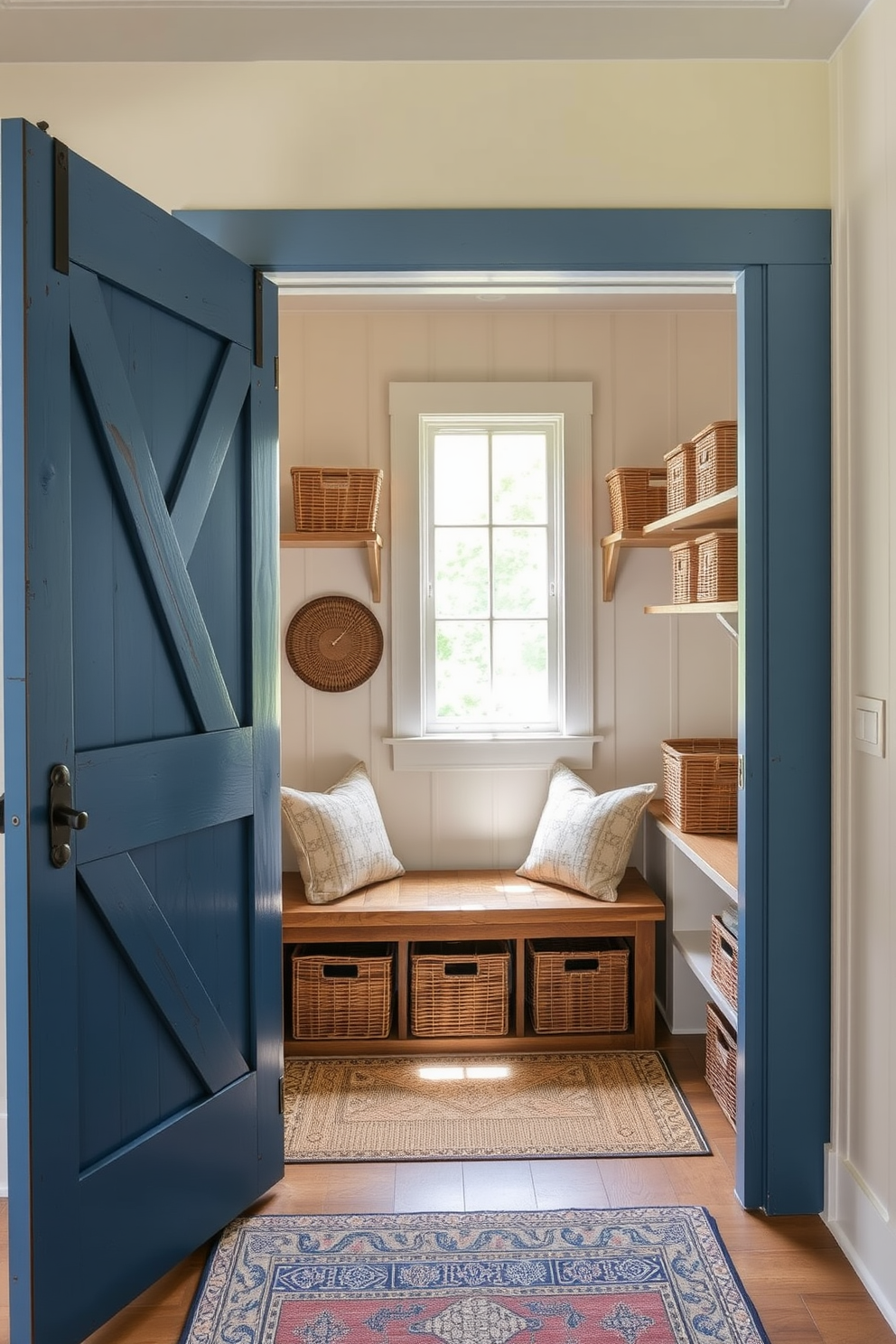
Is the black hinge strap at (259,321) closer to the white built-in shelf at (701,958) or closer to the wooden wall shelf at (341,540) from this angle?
the wooden wall shelf at (341,540)

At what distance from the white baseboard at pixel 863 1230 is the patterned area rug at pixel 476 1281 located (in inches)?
Answer: 11.0

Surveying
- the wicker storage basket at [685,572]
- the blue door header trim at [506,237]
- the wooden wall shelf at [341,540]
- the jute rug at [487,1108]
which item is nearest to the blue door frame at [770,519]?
the blue door header trim at [506,237]

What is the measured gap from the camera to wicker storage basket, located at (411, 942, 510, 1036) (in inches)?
123

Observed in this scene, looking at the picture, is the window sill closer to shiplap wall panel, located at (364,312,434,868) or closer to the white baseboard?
shiplap wall panel, located at (364,312,434,868)

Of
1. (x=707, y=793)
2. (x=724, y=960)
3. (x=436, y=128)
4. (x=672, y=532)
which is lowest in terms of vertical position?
(x=724, y=960)

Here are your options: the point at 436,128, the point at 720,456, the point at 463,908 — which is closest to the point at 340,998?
the point at 463,908

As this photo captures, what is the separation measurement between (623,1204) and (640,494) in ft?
7.14

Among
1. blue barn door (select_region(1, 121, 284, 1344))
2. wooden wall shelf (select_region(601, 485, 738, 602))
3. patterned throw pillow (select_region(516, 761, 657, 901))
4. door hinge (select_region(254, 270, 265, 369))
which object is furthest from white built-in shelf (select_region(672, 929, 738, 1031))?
door hinge (select_region(254, 270, 265, 369))

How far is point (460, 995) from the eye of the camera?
3.15 metres

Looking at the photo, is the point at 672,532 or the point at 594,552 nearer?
the point at 672,532

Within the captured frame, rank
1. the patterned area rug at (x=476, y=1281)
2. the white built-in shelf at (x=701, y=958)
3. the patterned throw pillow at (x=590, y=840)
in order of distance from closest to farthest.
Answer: the patterned area rug at (x=476, y=1281) < the white built-in shelf at (x=701, y=958) < the patterned throw pillow at (x=590, y=840)

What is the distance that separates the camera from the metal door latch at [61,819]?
5.43 ft

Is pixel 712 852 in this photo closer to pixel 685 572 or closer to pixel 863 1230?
pixel 685 572

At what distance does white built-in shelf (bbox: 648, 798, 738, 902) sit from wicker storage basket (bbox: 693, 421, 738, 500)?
1.04 meters
